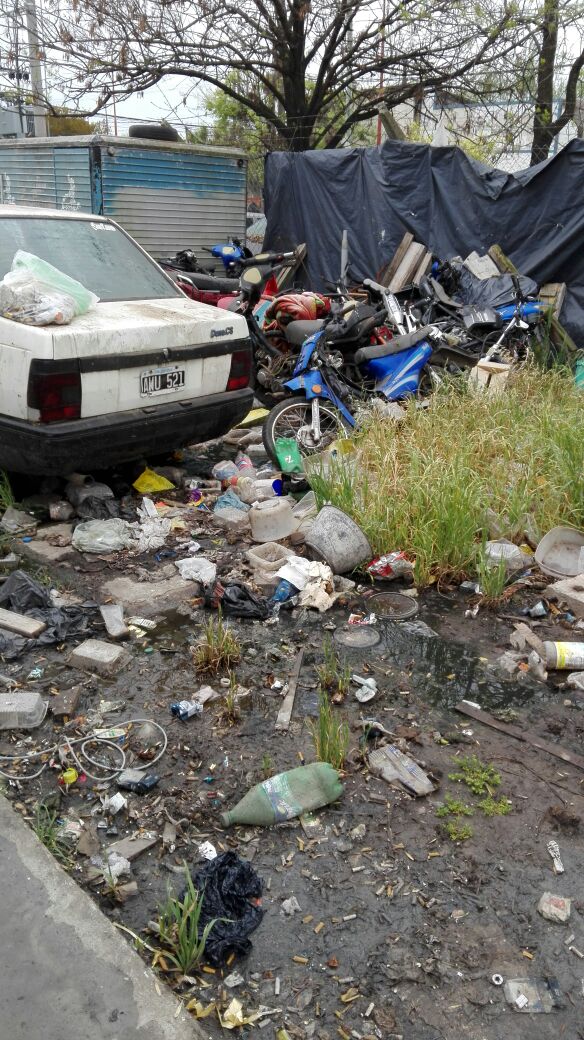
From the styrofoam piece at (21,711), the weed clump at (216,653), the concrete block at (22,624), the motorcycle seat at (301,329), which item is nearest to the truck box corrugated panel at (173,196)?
the motorcycle seat at (301,329)

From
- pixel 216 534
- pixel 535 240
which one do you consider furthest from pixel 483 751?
pixel 535 240

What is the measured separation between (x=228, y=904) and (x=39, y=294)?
146 inches

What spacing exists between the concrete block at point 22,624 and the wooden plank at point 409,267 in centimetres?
703

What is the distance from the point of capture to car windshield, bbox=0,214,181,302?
5.44m

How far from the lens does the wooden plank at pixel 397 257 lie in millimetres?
9859

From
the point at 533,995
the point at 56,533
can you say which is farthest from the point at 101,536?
the point at 533,995

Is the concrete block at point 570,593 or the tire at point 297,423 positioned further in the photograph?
the tire at point 297,423

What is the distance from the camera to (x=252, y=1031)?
2066mm

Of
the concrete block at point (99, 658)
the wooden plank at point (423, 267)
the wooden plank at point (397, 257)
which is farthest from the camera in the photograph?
the wooden plank at point (397, 257)

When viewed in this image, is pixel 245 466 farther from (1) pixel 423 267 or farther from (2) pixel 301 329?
(1) pixel 423 267

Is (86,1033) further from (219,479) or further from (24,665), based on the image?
(219,479)

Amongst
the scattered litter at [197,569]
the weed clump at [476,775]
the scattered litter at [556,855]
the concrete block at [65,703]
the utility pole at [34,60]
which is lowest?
the scattered litter at [197,569]

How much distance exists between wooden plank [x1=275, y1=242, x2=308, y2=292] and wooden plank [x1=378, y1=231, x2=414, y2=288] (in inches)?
44.4

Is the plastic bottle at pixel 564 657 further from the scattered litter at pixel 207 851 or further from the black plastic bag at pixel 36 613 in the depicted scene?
the black plastic bag at pixel 36 613
